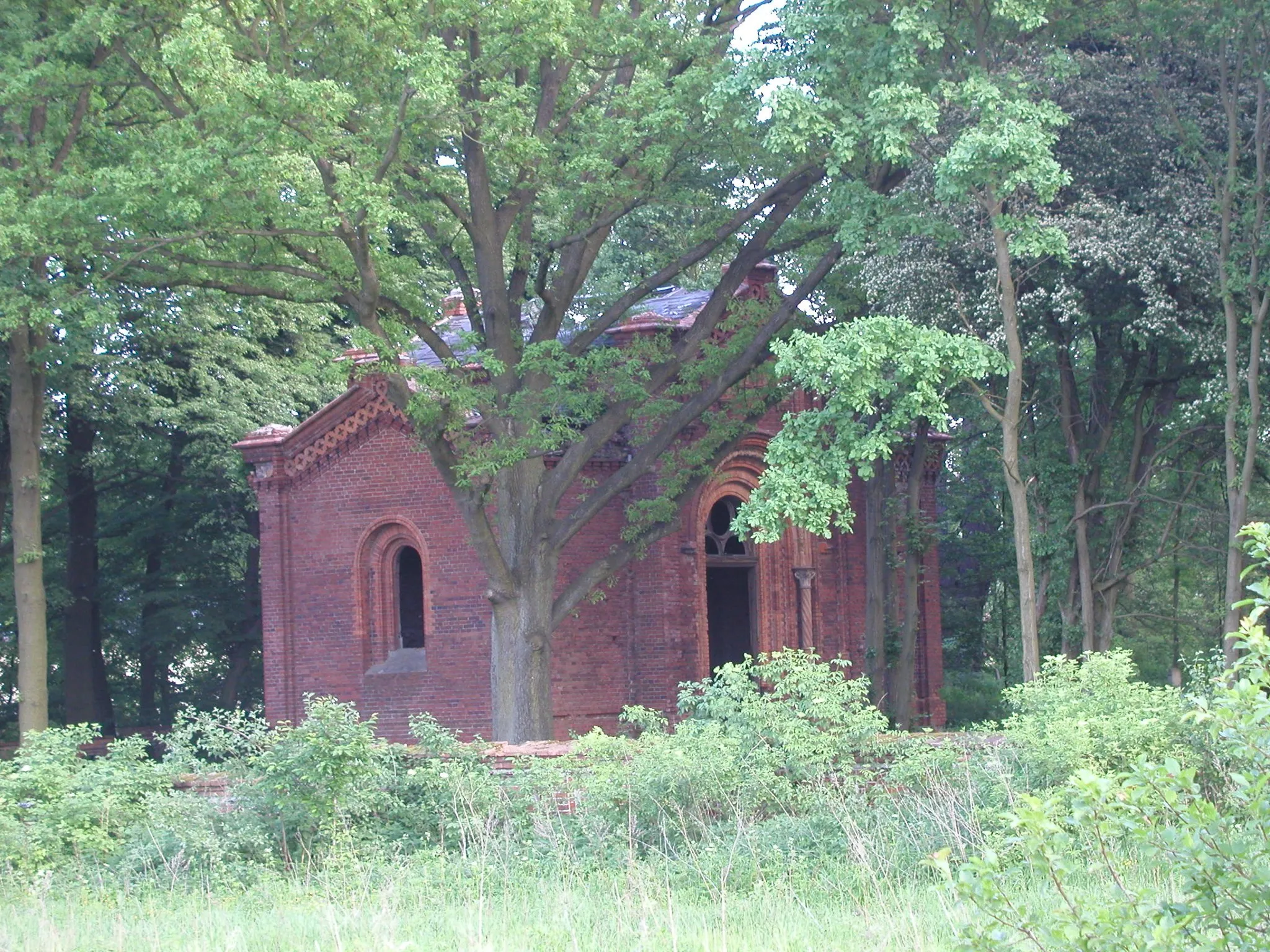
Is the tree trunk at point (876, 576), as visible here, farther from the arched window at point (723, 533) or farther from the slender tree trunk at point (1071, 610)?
the slender tree trunk at point (1071, 610)

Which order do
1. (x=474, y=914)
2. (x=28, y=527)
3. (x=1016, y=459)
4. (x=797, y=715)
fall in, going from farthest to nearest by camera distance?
(x=28, y=527) < (x=1016, y=459) < (x=797, y=715) < (x=474, y=914)

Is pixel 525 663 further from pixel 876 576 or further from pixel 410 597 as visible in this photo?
pixel 876 576

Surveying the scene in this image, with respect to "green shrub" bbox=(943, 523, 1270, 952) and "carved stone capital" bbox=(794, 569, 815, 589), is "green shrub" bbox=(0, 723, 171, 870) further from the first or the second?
"carved stone capital" bbox=(794, 569, 815, 589)

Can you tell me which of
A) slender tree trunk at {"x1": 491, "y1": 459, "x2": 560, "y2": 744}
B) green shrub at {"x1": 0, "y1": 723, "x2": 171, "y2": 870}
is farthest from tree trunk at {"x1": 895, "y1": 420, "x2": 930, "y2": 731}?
green shrub at {"x1": 0, "y1": 723, "x2": 171, "y2": 870}

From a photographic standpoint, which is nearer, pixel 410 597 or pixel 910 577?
pixel 410 597

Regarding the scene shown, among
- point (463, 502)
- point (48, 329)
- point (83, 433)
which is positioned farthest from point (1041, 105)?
point (83, 433)

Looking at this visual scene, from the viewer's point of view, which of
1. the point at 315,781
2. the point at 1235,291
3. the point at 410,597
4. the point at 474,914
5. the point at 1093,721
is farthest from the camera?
the point at 410,597

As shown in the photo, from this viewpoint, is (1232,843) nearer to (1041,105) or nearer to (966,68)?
(1041,105)

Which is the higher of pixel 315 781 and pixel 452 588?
pixel 452 588

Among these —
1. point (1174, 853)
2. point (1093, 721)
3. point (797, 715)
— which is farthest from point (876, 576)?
point (1174, 853)

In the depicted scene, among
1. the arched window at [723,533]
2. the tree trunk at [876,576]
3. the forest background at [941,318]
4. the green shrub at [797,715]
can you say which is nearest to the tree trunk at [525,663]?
the forest background at [941,318]

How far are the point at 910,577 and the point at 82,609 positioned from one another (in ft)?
53.6

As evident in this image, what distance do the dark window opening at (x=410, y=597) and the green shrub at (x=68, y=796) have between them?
9.63 metres

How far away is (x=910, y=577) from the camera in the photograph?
23.4 metres
